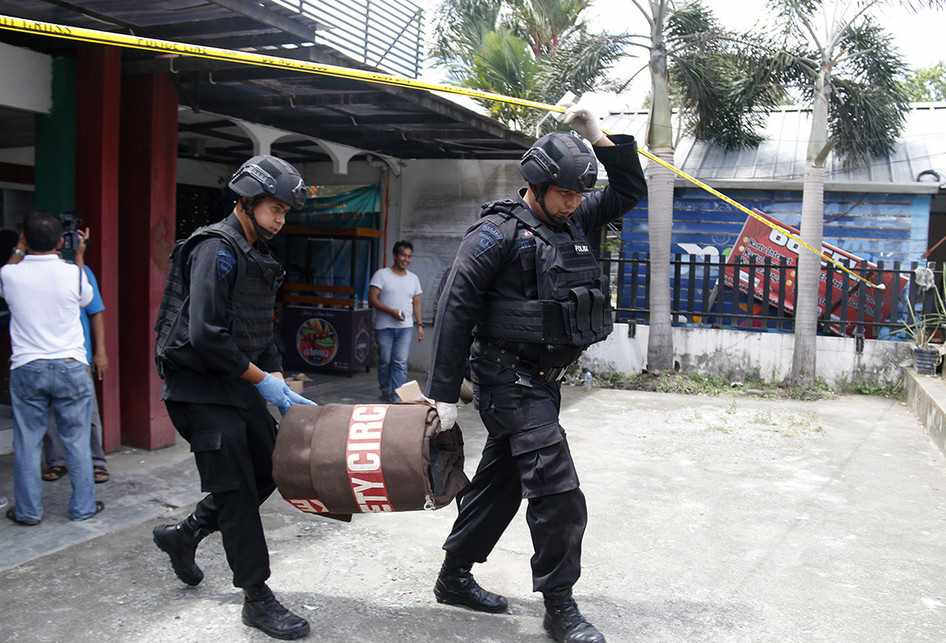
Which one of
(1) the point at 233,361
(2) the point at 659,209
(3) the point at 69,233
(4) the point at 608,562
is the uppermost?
(2) the point at 659,209

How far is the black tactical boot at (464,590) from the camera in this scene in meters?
3.33

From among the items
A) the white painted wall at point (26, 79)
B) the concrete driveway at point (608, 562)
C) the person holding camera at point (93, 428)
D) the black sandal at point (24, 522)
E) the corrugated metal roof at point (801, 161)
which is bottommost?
the concrete driveway at point (608, 562)

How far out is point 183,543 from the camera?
3.32m

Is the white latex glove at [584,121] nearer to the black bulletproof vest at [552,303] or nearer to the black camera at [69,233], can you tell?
the black bulletproof vest at [552,303]

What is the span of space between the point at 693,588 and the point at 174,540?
2.39 meters

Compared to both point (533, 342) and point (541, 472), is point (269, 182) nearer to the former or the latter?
point (533, 342)

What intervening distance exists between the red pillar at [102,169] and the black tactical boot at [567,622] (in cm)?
393

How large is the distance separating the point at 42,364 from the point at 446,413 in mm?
2501

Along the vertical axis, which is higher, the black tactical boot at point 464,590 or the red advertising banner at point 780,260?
the red advertising banner at point 780,260

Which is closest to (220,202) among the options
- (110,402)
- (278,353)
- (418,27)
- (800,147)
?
(418,27)

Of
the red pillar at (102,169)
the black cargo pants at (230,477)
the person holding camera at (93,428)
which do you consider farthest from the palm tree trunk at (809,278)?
the black cargo pants at (230,477)

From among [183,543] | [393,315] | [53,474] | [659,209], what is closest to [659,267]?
[659,209]

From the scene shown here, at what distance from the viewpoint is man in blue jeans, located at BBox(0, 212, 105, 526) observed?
13.7 ft

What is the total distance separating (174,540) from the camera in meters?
3.33
